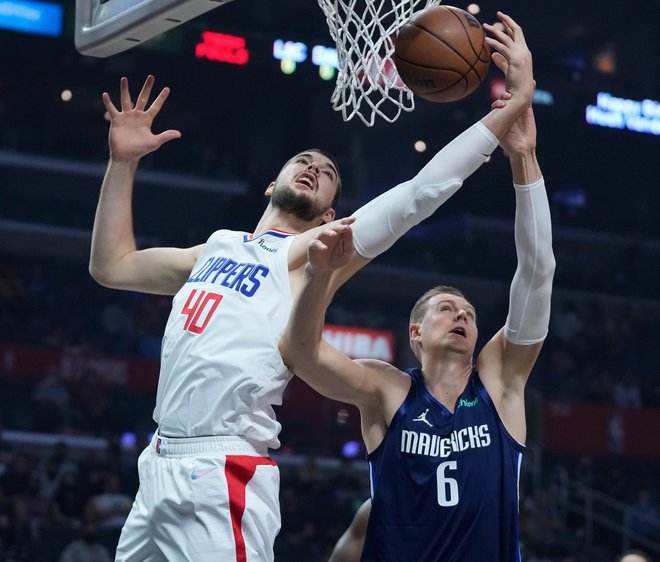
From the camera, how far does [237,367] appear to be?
3.13m

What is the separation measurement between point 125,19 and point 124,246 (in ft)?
2.90

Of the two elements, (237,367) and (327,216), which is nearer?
(237,367)

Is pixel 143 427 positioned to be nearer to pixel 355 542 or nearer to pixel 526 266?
pixel 355 542

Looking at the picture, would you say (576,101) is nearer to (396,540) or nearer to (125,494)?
(125,494)

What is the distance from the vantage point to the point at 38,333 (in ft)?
47.0

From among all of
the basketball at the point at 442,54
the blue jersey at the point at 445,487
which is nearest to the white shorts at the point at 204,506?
the blue jersey at the point at 445,487

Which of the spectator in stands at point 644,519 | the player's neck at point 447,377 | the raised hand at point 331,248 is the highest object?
the raised hand at point 331,248

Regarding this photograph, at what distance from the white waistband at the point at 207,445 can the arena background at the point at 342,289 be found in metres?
6.48

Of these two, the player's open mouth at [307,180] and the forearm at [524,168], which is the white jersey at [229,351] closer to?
the player's open mouth at [307,180]

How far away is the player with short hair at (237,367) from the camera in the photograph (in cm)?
303

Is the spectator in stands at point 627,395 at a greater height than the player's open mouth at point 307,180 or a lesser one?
greater

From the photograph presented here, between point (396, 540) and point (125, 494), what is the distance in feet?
26.4

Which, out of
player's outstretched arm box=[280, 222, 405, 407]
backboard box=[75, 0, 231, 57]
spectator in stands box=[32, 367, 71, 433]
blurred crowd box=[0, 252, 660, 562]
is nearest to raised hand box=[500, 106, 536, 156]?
player's outstretched arm box=[280, 222, 405, 407]

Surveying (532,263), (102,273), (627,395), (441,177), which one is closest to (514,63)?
(441,177)
